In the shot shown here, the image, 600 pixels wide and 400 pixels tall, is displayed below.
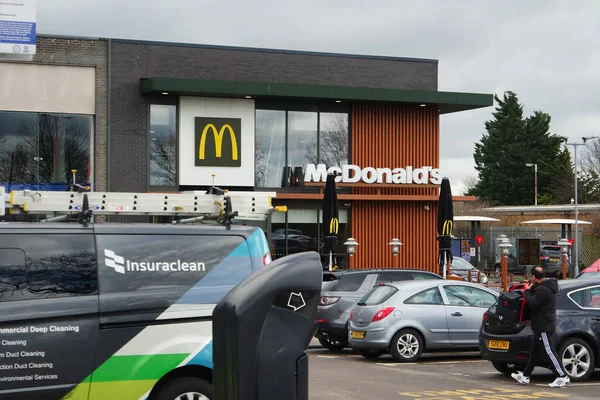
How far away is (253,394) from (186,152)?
87.8 ft

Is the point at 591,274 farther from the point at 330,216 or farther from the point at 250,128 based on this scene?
the point at 250,128

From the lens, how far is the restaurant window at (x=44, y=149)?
90.4 ft

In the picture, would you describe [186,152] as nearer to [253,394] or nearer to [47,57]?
[47,57]

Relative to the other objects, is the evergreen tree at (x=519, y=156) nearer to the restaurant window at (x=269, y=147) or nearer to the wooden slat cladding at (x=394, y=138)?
the wooden slat cladding at (x=394, y=138)

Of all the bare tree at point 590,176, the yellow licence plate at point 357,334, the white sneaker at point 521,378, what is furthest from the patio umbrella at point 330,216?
the bare tree at point 590,176

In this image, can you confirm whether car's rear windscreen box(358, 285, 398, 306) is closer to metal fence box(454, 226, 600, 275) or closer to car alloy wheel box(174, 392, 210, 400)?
car alloy wheel box(174, 392, 210, 400)

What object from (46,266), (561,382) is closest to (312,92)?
(561,382)

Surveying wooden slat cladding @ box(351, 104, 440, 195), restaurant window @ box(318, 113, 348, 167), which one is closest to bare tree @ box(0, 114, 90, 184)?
restaurant window @ box(318, 113, 348, 167)

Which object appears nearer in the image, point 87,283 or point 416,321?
point 87,283

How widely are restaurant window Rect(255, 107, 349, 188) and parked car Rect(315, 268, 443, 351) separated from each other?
37.7 ft

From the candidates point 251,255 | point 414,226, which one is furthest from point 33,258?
point 414,226

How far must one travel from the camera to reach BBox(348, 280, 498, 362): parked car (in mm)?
16406

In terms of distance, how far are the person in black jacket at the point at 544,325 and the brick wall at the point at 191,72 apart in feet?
59.0

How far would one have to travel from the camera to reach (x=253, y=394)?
2.90 metres
